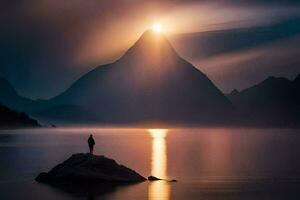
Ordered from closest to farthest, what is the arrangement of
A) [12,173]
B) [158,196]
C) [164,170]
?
1. [158,196]
2. [12,173]
3. [164,170]

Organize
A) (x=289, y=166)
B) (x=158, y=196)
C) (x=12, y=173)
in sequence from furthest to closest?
1. (x=289, y=166)
2. (x=12, y=173)
3. (x=158, y=196)

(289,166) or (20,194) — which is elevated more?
(289,166)

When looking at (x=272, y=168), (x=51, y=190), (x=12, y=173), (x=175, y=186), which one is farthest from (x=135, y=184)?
(x=272, y=168)

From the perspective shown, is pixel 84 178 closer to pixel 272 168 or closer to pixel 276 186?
pixel 276 186

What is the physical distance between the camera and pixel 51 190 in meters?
58.1

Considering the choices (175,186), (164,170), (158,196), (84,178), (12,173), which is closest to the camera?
(158,196)

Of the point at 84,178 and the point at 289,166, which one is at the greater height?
the point at 289,166

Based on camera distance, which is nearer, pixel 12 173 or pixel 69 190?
pixel 69 190

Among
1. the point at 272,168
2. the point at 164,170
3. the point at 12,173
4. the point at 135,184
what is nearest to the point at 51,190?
the point at 135,184

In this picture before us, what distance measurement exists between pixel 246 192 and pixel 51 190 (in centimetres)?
2026

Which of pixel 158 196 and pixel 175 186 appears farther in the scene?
pixel 175 186

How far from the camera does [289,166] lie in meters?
104

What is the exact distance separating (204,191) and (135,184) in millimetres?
7490

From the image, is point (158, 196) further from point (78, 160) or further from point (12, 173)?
point (12, 173)
